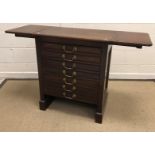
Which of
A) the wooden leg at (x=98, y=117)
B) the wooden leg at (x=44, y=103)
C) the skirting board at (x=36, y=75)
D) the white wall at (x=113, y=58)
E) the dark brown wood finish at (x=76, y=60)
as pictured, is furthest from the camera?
the skirting board at (x=36, y=75)

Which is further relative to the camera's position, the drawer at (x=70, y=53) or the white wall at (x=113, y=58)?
the white wall at (x=113, y=58)

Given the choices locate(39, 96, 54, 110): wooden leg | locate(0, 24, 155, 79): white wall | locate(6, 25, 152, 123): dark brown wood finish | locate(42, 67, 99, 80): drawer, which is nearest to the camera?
locate(6, 25, 152, 123): dark brown wood finish

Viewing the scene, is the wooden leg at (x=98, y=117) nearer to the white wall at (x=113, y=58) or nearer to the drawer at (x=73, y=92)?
the drawer at (x=73, y=92)

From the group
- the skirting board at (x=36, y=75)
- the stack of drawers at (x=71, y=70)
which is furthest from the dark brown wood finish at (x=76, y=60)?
the skirting board at (x=36, y=75)

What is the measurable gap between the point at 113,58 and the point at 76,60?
1.10 metres

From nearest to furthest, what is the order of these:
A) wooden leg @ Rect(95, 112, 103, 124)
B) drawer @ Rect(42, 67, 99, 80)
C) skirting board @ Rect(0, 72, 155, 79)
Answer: drawer @ Rect(42, 67, 99, 80)
wooden leg @ Rect(95, 112, 103, 124)
skirting board @ Rect(0, 72, 155, 79)

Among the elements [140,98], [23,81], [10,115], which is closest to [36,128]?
[10,115]

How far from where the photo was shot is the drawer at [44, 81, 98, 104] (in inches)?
74.1

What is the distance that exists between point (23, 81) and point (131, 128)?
5.64ft

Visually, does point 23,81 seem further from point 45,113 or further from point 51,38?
point 51,38

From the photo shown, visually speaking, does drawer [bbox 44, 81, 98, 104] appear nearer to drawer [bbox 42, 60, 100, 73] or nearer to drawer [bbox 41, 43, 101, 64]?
drawer [bbox 42, 60, 100, 73]

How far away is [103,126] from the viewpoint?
1.88 meters

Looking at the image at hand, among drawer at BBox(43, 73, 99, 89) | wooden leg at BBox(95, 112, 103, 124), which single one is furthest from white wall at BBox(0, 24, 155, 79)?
wooden leg at BBox(95, 112, 103, 124)

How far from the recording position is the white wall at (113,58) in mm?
2561
